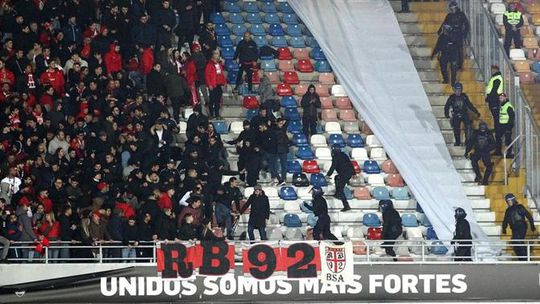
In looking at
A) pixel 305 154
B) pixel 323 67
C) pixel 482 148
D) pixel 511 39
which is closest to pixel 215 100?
pixel 305 154

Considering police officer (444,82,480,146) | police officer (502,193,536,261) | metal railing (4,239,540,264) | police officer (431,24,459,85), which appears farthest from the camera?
police officer (431,24,459,85)

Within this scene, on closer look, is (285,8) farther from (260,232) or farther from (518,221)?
(518,221)

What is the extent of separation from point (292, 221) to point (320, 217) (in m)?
1.19

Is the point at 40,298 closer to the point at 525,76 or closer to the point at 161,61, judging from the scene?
the point at 161,61

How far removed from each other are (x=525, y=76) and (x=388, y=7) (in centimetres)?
332

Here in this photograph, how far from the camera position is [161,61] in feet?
121

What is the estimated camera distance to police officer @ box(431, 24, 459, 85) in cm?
3881

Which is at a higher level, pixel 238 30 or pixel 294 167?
pixel 238 30

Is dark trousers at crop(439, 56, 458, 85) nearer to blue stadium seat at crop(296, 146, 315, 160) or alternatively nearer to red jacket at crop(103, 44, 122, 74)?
blue stadium seat at crop(296, 146, 315, 160)

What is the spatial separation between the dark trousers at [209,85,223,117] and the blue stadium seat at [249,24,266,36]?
2817 mm

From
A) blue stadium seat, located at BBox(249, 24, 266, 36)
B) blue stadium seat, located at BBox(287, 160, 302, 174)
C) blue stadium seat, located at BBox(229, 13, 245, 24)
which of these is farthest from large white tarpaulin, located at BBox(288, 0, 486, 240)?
blue stadium seat, located at BBox(287, 160, 302, 174)

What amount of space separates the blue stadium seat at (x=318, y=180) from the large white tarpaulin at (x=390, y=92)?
1.47 metres

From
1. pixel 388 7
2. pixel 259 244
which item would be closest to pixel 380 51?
pixel 388 7

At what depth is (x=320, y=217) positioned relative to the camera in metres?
34.3
